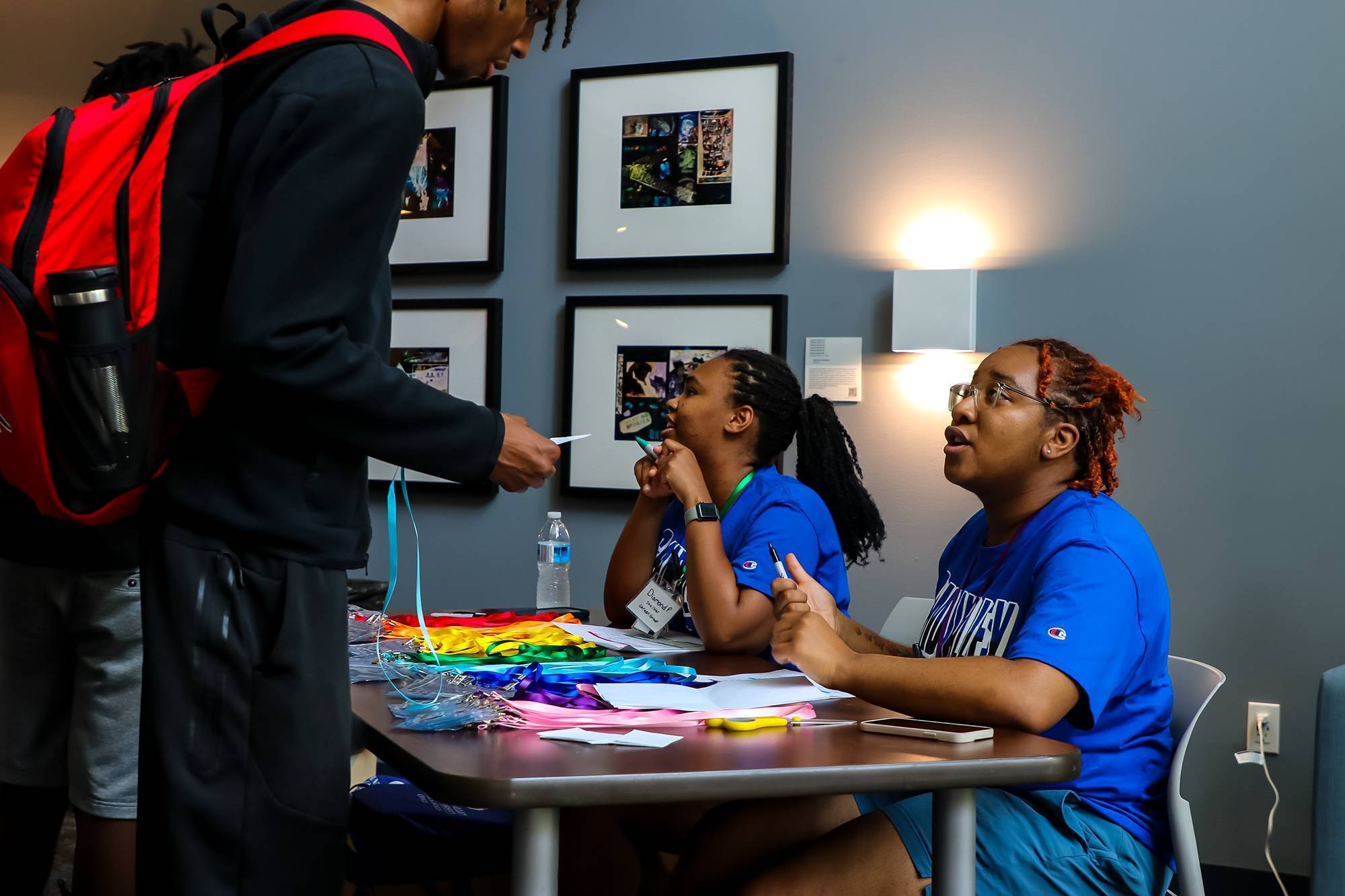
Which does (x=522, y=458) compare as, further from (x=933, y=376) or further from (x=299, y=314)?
(x=933, y=376)

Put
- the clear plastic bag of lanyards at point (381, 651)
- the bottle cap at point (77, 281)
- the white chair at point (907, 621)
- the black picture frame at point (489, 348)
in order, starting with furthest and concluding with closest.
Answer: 1. the black picture frame at point (489, 348)
2. the white chair at point (907, 621)
3. the clear plastic bag of lanyards at point (381, 651)
4. the bottle cap at point (77, 281)

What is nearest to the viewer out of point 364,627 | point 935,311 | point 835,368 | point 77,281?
point 77,281

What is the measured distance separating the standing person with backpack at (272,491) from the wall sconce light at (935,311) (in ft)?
7.60

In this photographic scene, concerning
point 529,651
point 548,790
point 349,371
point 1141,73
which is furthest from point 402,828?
point 1141,73

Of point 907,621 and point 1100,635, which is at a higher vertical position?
point 1100,635

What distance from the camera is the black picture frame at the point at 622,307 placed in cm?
339

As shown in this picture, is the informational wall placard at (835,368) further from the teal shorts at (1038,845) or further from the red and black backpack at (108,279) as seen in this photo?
the red and black backpack at (108,279)

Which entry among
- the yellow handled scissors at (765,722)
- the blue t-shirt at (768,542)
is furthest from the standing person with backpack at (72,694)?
the blue t-shirt at (768,542)

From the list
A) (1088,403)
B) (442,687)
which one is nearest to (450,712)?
(442,687)

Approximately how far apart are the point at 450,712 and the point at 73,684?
536 millimetres

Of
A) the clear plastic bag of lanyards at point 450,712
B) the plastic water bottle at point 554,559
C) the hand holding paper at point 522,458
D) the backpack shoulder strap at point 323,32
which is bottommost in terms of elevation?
the plastic water bottle at point 554,559

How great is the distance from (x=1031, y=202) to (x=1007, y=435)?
1.63 m

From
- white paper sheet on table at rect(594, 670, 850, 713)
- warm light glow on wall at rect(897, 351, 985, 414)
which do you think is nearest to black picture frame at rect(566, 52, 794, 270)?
warm light glow on wall at rect(897, 351, 985, 414)

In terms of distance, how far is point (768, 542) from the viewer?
2170 millimetres
